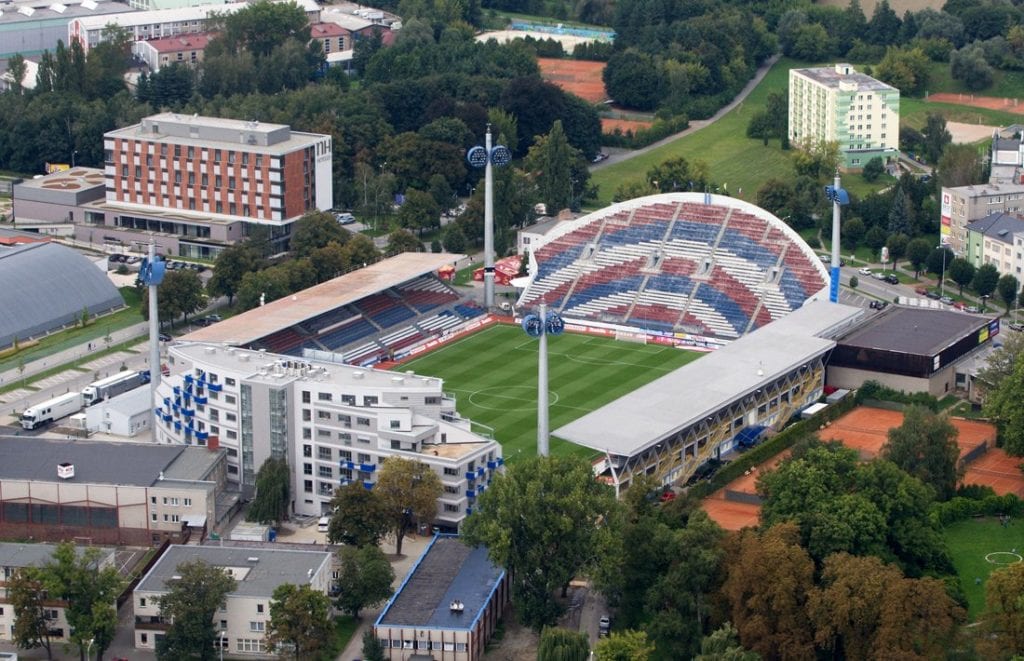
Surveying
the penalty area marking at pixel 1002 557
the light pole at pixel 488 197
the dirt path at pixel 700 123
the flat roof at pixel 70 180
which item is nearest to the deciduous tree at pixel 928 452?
the penalty area marking at pixel 1002 557

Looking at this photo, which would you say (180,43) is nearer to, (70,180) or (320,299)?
(70,180)

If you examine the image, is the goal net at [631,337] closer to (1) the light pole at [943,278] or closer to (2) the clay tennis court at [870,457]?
(2) the clay tennis court at [870,457]

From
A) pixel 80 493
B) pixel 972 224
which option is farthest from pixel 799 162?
pixel 80 493

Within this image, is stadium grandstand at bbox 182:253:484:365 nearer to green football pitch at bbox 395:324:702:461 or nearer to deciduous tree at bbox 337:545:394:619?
green football pitch at bbox 395:324:702:461

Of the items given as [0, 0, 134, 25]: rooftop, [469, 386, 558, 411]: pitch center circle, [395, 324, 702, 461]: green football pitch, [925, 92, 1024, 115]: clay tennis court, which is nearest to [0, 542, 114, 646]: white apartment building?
[395, 324, 702, 461]: green football pitch

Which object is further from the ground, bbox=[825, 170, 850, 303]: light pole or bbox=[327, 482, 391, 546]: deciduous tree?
bbox=[825, 170, 850, 303]: light pole

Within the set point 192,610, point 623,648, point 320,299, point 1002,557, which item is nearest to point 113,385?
point 320,299
